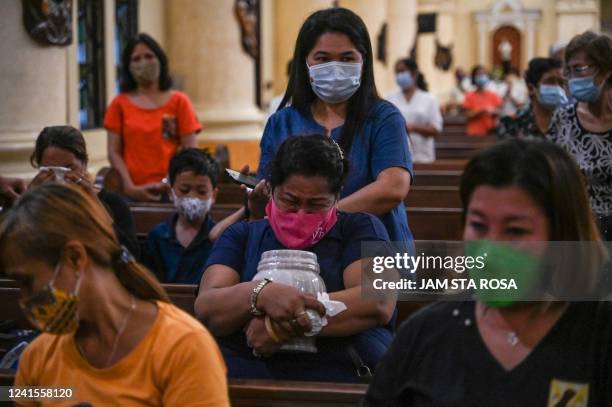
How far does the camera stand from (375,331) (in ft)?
10.9

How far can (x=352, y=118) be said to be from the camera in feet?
13.0

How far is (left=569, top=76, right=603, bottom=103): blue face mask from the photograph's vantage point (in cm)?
456

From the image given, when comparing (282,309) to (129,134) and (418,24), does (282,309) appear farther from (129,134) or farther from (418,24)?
(418,24)

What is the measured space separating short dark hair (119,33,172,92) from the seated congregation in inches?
59.2

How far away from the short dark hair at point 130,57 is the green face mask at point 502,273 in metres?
4.42

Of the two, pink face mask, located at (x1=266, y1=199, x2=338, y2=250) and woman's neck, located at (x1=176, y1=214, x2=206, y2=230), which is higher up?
pink face mask, located at (x1=266, y1=199, x2=338, y2=250)

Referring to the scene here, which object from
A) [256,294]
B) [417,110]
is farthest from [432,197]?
[256,294]

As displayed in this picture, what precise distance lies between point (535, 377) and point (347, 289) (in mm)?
1180

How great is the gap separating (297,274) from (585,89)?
1980mm

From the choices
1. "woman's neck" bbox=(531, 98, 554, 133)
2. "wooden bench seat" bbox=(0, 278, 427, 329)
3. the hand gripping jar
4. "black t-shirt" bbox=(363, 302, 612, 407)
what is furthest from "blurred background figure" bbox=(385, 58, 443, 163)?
"black t-shirt" bbox=(363, 302, 612, 407)

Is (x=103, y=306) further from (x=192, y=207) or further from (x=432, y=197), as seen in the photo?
(x=432, y=197)

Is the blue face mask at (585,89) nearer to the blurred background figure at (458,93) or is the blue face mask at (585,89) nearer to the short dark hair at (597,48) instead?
the short dark hair at (597,48)

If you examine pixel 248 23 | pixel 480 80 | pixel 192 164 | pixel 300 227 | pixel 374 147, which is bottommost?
pixel 300 227

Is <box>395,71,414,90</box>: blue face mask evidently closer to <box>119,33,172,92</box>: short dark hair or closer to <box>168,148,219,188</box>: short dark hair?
<box>119,33,172,92</box>: short dark hair
